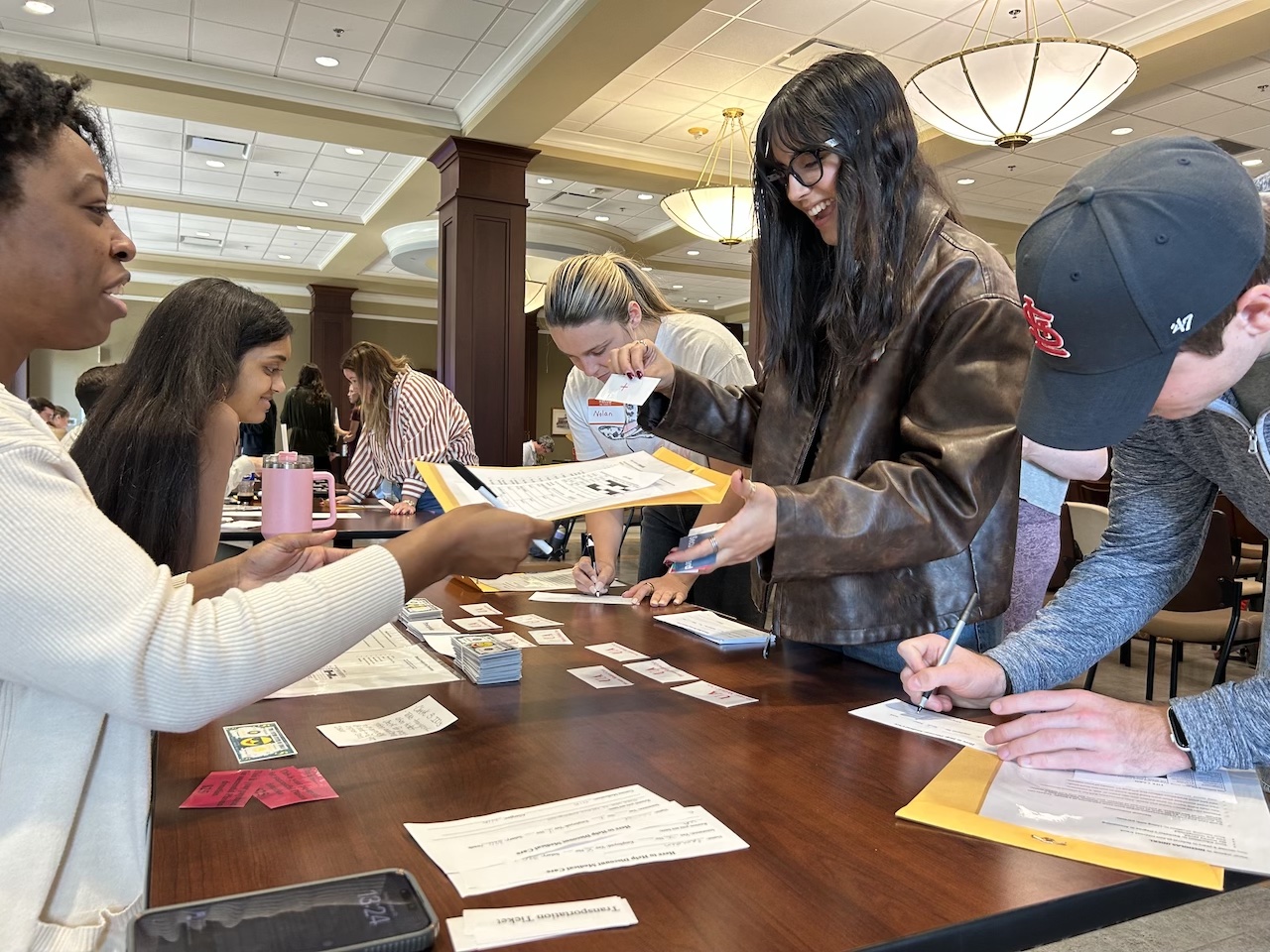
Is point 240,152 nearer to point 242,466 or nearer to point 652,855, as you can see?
point 242,466

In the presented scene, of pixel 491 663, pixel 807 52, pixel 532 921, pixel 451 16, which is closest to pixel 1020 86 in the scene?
pixel 807 52

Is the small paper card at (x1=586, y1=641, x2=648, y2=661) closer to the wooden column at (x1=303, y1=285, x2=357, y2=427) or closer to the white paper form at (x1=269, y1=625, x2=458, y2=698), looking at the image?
the white paper form at (x1=269, y1=625, x2=458, y2=698)

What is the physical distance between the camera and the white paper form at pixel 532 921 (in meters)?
0.63

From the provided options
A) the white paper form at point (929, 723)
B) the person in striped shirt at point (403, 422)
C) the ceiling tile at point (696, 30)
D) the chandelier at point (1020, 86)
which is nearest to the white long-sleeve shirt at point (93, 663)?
the white paper form at point (929, 723)

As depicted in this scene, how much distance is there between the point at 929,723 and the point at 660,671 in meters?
0.40

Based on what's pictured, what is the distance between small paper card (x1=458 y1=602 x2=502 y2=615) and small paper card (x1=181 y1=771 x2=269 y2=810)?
834mm

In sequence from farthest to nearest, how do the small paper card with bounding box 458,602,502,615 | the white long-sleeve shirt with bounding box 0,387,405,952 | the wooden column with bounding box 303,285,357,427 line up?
the wooden column with bounding box 303,285,357,427 → the small paper card with bounding box 458,602,502,615 → the white long-sleeve shirt with bounding box 0,387,405,952

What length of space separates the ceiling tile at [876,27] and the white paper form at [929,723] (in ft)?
15.3

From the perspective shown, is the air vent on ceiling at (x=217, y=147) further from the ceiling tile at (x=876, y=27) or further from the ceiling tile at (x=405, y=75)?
the ceiling tile at (x=876, y=27)

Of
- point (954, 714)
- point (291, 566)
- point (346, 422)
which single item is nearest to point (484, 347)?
point (291, 566)

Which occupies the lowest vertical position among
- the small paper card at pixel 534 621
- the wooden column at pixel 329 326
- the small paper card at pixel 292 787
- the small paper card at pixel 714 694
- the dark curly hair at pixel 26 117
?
the small paper card at pixel 534 621

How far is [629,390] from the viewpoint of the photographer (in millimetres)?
1552

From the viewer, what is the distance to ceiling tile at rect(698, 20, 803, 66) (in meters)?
5.14

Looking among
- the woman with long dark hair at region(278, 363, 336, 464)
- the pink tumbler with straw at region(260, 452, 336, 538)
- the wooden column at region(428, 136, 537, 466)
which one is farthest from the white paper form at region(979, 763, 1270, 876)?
the woman with long dark hair at region(278, 363, 336, 464)
